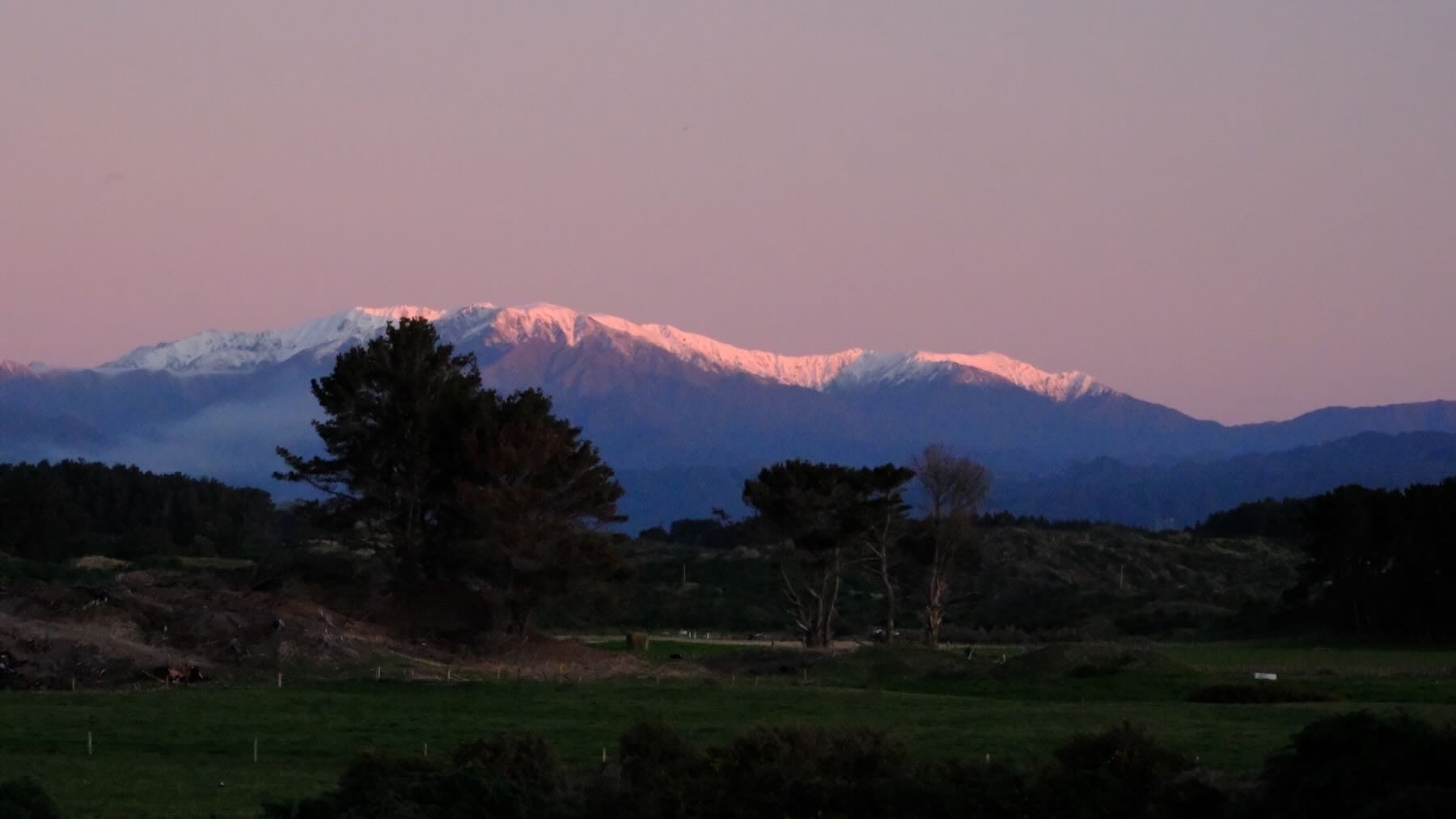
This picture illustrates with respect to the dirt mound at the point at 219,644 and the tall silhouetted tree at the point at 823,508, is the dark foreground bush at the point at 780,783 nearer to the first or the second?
the dirt mound at the point at 219,644

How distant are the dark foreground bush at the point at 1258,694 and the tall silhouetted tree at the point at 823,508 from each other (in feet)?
88.5

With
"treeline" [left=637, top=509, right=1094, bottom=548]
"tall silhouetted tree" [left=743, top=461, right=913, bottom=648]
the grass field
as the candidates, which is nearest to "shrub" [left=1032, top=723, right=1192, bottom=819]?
the grass field

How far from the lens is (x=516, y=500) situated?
6612 cm

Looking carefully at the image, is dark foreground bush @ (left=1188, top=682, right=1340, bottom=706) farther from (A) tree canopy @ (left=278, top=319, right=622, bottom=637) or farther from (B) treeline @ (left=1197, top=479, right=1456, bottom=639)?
(B) treeline @ (left=1197, top=479, right=1456, bottom=639)

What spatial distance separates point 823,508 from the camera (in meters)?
78.2

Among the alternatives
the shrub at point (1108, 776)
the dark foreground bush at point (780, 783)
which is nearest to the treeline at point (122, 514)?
the dark foreground bush at point (780, 783)

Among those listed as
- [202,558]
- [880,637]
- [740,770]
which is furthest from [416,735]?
[202,558]

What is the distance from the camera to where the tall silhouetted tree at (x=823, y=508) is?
77438 millimetres

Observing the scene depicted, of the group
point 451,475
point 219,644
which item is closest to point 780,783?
point 219,644

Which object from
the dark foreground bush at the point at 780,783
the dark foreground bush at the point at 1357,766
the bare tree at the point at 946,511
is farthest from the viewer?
the bare tree at the point at 946,511

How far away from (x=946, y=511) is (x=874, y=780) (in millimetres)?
65370

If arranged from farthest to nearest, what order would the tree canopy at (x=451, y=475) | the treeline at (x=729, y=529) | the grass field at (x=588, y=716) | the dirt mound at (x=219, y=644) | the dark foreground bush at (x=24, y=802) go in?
the treeline at (x=729, y=529) < the tree canopy at (x=451, y=475) < the dirt mound at (x=219, y=644) < the grass field at (x=588, y=716) < the dark foreground bush at (x=24, y=802)

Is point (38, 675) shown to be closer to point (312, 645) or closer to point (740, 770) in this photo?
point (312, 645)

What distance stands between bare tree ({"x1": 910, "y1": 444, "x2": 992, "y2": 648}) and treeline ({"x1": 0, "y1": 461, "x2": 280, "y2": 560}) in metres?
55.0
